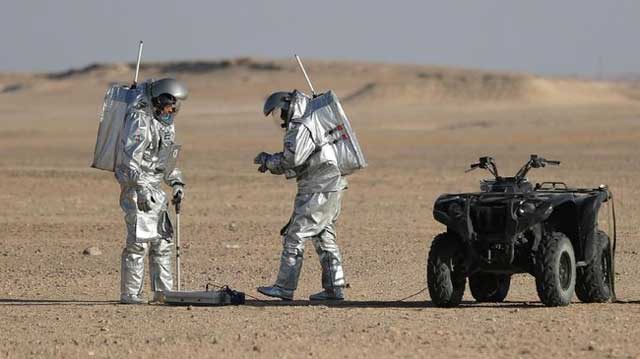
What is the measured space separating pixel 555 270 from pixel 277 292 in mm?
2416

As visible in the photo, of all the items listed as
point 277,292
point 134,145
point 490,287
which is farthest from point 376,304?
point 134,145

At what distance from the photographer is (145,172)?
1333cm

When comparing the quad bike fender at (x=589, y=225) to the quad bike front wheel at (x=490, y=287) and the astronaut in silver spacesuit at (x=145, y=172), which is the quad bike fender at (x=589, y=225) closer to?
the quad bike front wheel at (x=490, y=287)

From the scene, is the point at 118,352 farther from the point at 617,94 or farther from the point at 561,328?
the point at 617,94

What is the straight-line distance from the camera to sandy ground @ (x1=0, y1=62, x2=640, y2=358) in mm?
11031

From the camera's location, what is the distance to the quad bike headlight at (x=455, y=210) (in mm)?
12391

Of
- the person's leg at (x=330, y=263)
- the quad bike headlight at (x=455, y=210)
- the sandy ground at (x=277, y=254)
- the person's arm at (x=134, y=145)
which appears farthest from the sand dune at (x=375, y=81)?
the quad bike headlight at (x=455, y=210)

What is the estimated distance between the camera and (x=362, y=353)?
10.5 meters

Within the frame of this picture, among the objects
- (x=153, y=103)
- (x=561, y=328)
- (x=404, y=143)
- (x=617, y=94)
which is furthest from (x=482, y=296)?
(x=617, y=94)

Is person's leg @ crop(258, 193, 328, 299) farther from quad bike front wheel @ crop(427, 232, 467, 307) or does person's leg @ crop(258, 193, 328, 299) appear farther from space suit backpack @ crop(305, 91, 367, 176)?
quad bike front wheel @ crop(427, 232, 467, 307)

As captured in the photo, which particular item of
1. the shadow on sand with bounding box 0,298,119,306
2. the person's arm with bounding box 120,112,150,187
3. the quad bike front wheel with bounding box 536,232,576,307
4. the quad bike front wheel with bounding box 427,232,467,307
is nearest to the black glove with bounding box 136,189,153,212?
the person's arm with bounding box 120,112,150,187

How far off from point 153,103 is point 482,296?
315cm

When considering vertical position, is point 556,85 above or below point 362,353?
above

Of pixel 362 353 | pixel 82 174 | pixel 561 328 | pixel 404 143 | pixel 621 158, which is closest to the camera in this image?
pixel 362 353
